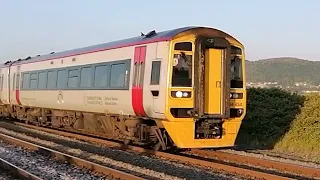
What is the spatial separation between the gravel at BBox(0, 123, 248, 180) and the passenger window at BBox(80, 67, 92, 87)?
6.13ft

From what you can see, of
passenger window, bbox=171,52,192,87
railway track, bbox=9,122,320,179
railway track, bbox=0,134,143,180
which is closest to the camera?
railway track, bbox=0,134,143,180

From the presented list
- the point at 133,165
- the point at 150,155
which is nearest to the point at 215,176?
the point at 133,165

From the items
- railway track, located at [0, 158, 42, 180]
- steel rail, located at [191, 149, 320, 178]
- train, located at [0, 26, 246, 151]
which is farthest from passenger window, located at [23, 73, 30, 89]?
steel rail, located at [191, 149, 320, 178]

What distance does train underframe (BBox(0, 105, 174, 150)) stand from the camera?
42.9 ft

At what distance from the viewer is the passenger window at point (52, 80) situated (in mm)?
19384

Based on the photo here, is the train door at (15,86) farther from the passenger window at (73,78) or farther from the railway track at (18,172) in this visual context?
the railway track at (18,172)

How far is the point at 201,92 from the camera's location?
1197cm

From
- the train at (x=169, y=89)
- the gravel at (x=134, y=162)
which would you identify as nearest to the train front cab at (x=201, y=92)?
the train at (x=169, y=89)

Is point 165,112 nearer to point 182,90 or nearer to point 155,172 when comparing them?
point 182,90

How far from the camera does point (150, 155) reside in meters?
12.8

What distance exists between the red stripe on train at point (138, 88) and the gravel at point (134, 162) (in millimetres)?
1150

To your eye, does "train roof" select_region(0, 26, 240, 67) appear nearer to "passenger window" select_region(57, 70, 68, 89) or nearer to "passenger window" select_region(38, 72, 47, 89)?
"passenger window" select_region(57, 70, 68, 89)

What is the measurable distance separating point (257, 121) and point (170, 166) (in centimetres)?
660

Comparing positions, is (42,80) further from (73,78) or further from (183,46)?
(183,46)
